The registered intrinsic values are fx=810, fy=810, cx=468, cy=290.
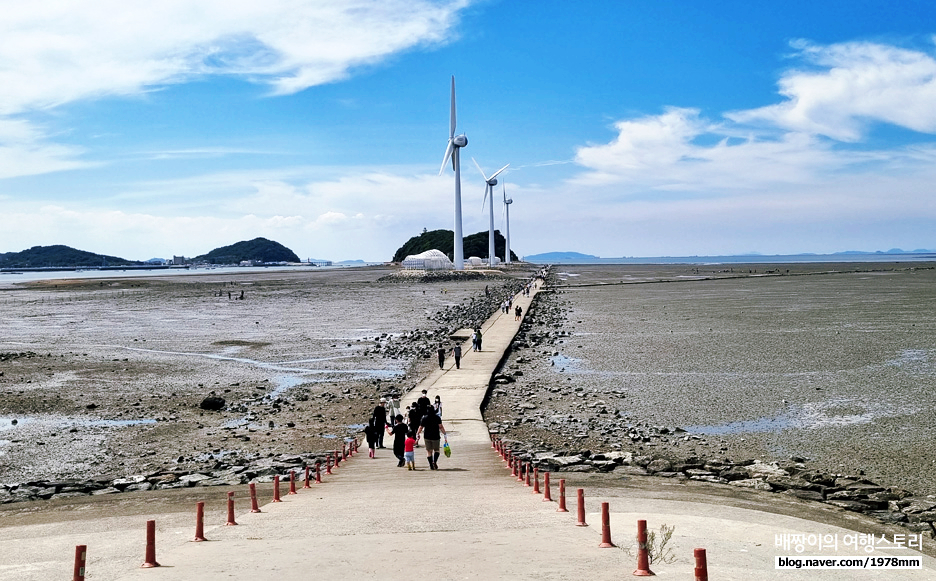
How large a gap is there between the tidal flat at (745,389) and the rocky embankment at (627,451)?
5.0 inches

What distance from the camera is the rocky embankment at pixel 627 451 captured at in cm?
1634

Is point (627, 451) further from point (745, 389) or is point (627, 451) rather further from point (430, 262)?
point (430, 262)

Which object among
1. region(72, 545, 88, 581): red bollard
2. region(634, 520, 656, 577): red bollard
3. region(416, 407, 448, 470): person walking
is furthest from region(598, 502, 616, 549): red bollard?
region(416, 407, 448, 470): person walking

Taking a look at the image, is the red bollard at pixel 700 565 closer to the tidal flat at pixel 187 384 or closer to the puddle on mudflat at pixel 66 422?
the tidal flat at pixel 187 384

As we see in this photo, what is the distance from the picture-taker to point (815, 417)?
26.5m

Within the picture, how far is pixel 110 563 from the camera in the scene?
36.9 ft

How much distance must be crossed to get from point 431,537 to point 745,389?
79.4 ft

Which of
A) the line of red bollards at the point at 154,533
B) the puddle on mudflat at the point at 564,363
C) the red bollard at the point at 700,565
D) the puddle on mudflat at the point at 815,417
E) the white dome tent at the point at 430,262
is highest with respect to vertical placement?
the white dome tent at the point at 430,262

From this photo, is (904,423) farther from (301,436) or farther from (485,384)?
(301,436)

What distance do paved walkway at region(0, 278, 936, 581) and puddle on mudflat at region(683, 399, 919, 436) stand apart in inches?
330

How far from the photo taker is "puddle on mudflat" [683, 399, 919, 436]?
82.1ft

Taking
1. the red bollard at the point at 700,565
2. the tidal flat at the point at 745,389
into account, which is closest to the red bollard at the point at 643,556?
the red bollard at the point at 700,565

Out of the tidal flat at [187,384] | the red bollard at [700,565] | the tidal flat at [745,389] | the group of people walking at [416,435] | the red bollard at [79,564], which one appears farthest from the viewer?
the tidal flat at [187,384]

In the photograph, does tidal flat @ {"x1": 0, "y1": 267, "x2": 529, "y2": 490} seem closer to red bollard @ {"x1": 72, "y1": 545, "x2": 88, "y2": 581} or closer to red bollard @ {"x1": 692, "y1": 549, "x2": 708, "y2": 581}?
red bollard @ {"x1": 72, "y1": 545, "x2": 88, "y2": 581}
